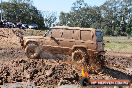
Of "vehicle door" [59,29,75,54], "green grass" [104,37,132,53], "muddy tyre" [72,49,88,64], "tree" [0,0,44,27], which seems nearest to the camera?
"muddy tyre" [72,49,88,64]

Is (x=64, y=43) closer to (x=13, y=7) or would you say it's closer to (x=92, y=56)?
(x=92, y=56)

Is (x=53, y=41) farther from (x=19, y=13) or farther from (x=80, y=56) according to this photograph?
(x=19, y=13)

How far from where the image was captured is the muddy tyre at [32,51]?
57.1 ft

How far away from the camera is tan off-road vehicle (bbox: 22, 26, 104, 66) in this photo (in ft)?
54.9

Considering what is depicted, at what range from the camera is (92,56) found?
16.7 metres

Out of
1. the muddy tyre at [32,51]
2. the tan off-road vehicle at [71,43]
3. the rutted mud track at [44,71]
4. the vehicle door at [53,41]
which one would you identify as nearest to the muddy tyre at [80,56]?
the tan off-road vehicle at [71,43]

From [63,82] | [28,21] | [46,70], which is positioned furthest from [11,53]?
[28,21]

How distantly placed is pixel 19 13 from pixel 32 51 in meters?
62.4

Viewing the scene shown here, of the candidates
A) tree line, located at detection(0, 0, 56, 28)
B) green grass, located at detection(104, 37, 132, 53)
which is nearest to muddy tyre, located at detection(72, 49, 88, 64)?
green grass, located at detection(104, 37, 132, 53)

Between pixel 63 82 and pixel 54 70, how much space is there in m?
1.28

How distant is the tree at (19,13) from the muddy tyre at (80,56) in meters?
60.5

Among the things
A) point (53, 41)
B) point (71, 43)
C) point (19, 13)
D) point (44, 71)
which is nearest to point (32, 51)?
point (53, 41)

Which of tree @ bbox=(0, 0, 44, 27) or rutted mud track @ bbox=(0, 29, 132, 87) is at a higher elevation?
tree @ bbox=(0, 0, 44, 27)

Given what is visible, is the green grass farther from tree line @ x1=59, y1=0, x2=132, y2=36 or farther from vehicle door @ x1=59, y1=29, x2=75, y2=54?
tree line @ x1=59, y1=0, x2=132, y2=36
